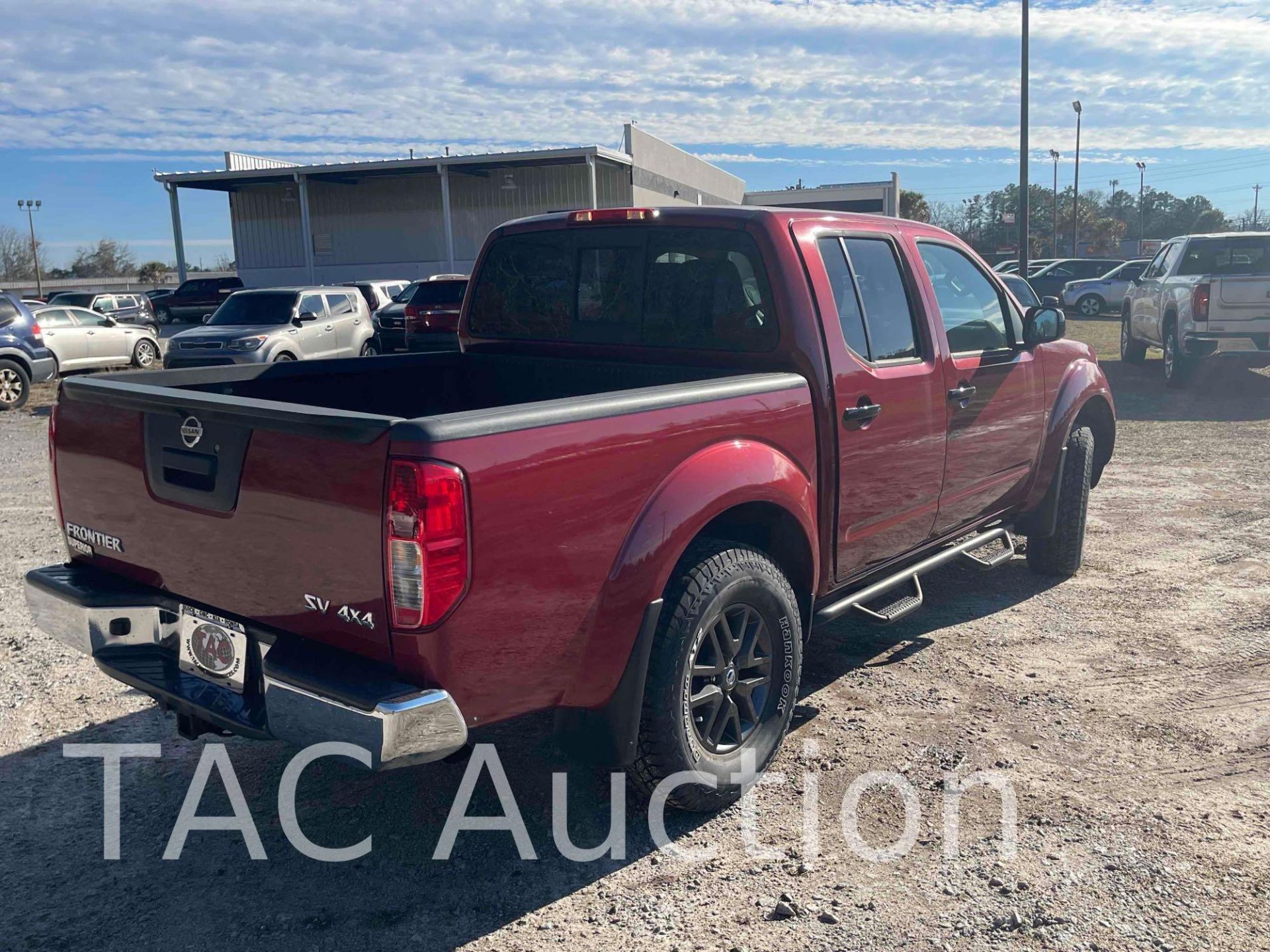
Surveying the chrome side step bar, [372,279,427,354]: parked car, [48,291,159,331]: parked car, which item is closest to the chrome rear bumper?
the chrome side step bar

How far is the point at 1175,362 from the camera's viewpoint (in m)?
14.4

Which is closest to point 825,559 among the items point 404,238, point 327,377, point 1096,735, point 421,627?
point 1096,735

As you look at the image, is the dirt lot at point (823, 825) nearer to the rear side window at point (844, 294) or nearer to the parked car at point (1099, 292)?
the rear side window at point (844, 294)

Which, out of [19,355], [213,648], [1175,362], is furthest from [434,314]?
[213,648]

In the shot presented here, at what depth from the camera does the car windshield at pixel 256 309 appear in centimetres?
1683

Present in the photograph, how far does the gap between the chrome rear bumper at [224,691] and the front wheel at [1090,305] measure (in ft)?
104

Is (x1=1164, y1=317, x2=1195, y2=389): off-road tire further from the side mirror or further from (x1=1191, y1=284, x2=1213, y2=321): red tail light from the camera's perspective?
the side mirror

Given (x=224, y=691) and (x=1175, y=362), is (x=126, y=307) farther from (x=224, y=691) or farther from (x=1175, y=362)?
(x=224, y=691)

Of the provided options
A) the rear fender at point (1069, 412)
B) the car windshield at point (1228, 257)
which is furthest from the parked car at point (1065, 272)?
the rear fender at point (1069, 412)

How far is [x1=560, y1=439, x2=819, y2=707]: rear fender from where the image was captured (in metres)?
3.07

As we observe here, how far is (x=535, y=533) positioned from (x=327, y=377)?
2175 millimetres

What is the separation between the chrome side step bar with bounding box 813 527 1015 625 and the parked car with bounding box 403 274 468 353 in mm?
11507

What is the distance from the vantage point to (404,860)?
3367mm

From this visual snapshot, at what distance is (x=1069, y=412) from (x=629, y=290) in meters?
2.81
